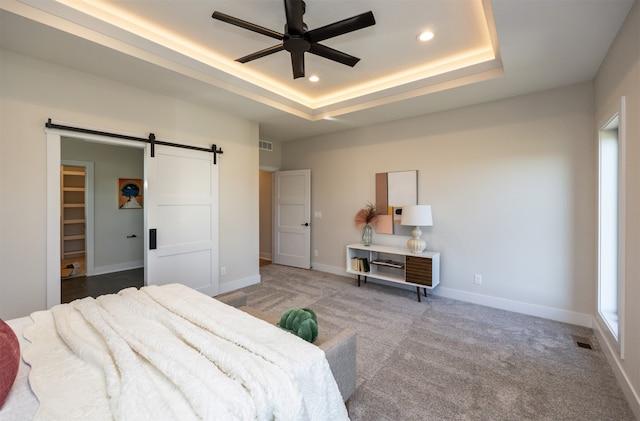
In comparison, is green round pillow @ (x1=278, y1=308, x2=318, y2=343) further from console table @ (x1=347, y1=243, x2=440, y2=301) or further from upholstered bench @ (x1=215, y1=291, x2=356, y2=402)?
console table @ (x1=347, y1=243, x2=440, y2=301)

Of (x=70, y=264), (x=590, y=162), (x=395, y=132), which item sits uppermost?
(x=395, y=132)

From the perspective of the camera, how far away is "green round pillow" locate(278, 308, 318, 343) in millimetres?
1712

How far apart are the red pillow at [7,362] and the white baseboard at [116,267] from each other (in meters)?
4.50

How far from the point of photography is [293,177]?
5613 mm

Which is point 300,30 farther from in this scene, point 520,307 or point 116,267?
point 116,267

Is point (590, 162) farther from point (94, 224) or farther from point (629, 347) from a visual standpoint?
point (94, 224)

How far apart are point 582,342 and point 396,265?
2052 mm

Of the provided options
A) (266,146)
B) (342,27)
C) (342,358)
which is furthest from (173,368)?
(266,146)

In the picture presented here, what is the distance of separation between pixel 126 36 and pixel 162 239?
7.10 feet

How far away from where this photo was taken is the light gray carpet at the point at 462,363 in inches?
71.4

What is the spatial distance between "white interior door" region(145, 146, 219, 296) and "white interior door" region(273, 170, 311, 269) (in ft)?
6.32

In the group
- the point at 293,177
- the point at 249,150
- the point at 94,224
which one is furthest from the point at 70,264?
the point at 293,177

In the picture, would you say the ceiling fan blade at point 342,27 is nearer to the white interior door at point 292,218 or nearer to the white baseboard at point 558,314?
the white baseboard at point 558,314

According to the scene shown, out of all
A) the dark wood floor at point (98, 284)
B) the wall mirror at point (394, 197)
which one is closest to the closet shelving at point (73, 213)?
the dark wood floor at point (98, 284)
